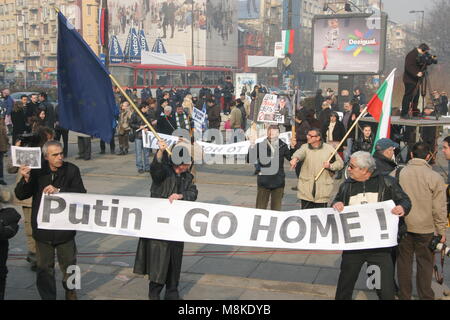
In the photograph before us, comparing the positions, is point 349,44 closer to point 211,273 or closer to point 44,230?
point 211,273

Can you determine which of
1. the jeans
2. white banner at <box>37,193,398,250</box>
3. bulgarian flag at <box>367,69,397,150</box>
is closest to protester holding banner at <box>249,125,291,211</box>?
bulgarian flag at <box>367,69,397,150</box>

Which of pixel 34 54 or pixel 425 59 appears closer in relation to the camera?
pixel 425 59

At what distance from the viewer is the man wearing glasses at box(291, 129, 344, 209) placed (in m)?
7.39

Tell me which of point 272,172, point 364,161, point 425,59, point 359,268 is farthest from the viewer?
point 425,59

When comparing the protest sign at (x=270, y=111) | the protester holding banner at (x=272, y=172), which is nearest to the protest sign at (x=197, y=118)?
the protest sign at (x=270, y=111)

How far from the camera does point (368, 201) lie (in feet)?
17.7

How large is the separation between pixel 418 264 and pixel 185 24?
8088 centimetres

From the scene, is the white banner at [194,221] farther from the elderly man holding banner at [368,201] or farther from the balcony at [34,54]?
the balcony at [34,54]

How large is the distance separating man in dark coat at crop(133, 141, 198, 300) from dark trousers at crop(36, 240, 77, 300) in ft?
2.27

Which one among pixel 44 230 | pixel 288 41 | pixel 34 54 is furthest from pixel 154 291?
pixel 34 54
